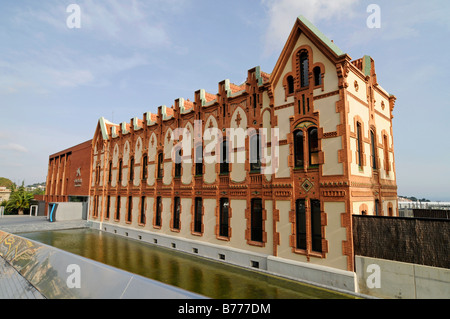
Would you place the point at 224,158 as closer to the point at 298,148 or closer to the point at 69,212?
the point at 298,148

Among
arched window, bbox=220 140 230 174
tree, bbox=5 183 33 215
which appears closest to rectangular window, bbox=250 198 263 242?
arched window, bbox=220 140 230 174

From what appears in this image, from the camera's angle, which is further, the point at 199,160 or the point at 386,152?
the point at 199,160

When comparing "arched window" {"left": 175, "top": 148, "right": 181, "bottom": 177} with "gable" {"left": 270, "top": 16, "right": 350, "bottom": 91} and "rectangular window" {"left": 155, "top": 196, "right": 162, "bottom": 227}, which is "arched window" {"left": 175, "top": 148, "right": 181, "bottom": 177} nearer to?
"rectangular window" {"left": 155, "top": 196, "right": 162, "bottom": 227}

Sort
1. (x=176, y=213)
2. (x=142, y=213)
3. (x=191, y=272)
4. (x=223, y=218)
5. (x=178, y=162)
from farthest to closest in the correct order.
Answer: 1. (x=142, y=213)
2. (x=178, y=162)
3. (x=176, y=213)
4. (x=223, y=218)
5. (x=191, y=272)

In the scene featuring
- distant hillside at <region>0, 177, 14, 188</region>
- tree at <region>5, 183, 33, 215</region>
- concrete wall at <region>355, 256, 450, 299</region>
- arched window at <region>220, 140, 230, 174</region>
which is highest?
distant hillside at <region>0, 177, 14, 188</region>

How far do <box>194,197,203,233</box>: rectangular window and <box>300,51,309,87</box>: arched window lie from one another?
Result: 11.5 m

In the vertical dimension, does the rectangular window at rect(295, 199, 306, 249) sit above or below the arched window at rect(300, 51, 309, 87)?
below

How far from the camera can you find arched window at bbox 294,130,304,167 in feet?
47.9

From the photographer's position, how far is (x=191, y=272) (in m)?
15.6

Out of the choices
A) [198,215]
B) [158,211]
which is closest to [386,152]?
[198,215]

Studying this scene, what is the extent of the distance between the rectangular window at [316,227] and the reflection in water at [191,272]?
6.58 ft

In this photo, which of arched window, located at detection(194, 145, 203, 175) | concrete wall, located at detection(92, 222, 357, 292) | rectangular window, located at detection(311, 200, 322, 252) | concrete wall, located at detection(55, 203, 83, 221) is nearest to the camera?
concrete wall, located at detection(92, 222, 357, 292)

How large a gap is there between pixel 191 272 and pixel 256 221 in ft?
16.4
